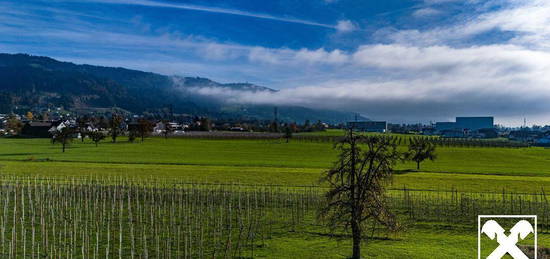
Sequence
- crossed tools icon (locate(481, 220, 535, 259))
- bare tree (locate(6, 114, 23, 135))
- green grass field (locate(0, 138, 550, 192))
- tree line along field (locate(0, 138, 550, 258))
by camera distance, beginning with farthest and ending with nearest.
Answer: bare tree (locate(6, 114, 23, 135)) → green grass field (locate(0, 138, 550, 192)) → tree line along field (locate(0, 138, 550, 258)) → crossed tools icon (locate(481, 220, 535, 259))

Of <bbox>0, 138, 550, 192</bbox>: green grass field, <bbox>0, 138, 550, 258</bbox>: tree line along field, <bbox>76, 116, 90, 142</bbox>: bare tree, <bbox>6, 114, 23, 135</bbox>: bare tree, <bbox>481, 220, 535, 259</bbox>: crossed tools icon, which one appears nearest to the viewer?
<bbox>481, 220, 535, 259</bbox>: crossed tools icon

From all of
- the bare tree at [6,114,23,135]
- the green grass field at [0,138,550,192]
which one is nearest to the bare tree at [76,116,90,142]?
the bare tree at [6,114,23,135]

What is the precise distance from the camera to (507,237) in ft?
80.2

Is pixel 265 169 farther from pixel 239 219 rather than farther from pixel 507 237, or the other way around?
pixel 507 237

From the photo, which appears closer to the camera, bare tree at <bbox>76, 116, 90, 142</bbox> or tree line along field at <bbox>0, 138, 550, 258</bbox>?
tree line along field at <bbox>0, 138, 550, 258</bbox>

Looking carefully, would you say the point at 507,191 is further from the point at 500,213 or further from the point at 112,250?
the point at 112,250

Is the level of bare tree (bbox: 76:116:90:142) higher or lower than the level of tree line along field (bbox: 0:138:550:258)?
higher

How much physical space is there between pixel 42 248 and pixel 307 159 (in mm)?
62471

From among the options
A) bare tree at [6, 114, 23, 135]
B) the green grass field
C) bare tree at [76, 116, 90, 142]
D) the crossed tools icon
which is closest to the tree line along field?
the green grass field

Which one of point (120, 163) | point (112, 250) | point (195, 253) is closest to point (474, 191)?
point (195, 253)

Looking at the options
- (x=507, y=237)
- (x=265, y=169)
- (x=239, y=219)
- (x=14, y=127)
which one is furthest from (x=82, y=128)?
(x=507, y=237)

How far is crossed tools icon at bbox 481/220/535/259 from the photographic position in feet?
63.2

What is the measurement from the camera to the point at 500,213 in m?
30.1

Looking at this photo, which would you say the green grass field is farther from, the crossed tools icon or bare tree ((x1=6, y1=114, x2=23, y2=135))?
bare tree ((x1=6, y1=114, x2=23, y2=135))
